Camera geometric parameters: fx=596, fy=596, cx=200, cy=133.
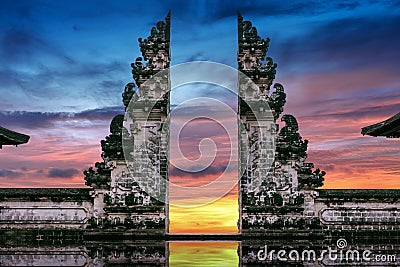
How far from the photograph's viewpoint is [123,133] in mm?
20578

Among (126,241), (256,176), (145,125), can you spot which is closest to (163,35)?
(145,125)

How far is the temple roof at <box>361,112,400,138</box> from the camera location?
15002 mm

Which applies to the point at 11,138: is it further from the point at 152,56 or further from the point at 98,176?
the point at 152,56

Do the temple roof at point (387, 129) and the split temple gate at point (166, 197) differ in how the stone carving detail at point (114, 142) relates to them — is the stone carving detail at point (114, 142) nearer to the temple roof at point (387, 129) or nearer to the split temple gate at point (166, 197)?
the split temple gate at point (166, 197)

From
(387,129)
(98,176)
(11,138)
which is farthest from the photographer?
(98,176)

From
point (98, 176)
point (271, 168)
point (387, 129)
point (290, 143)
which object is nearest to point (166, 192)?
point (98, 176)

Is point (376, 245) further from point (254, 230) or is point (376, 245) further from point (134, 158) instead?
point (134, 158)

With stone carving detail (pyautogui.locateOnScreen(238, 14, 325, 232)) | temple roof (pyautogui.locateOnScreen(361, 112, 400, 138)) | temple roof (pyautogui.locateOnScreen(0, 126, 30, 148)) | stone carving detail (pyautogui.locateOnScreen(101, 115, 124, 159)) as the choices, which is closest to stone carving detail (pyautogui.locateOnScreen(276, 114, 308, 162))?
stone carving detail (pyautogui.locateOnScreen(238, 14, 325, 232))

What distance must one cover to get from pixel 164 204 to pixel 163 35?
603cm

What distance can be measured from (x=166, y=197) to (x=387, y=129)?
Answer: 798 cm

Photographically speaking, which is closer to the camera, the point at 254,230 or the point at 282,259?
the point at 282,259

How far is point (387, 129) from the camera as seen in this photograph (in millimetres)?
15852

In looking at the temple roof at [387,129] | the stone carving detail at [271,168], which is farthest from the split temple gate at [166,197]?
the temple roof at [387,129]

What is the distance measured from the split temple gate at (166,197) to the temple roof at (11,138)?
4161mm
